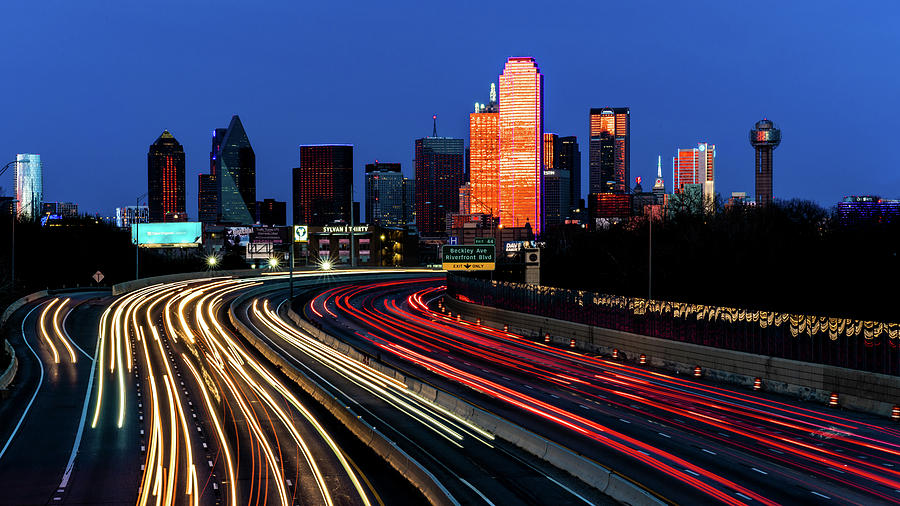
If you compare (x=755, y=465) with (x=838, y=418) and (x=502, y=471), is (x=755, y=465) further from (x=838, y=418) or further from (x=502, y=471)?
(x=838, y=418)

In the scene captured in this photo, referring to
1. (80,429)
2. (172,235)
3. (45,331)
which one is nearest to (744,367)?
(80,429)

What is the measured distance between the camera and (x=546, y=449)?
75.6ft

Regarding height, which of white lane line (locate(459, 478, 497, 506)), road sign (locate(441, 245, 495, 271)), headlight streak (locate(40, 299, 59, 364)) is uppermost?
road sign (locate(441, 245, 495, 271))

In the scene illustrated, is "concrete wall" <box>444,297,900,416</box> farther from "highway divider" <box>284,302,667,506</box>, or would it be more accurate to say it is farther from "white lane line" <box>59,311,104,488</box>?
"white lane line" <box>59,311,104,488</box>

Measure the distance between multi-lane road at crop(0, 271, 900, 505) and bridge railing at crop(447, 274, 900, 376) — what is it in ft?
6.88

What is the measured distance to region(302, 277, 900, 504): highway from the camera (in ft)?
67.8

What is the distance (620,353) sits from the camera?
45688 millimetres

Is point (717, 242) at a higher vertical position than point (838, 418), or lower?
higher

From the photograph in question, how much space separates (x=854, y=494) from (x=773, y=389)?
50.2 ft

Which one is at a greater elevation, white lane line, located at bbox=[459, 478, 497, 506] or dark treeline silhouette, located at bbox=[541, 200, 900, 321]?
dark treeline silhouette, located at bbox=[541, 200, 900, 321]

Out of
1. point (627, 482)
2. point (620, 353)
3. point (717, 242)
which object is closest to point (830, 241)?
point (717, 242)

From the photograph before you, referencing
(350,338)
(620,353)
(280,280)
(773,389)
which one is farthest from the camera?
(280,280)

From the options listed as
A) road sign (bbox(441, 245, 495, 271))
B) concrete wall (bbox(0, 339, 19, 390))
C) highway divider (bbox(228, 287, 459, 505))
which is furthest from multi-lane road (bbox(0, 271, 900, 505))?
road sign (bbox(441, 245, 495, 271))

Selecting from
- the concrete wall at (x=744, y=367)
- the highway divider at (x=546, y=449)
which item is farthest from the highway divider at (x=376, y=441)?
the concrete wall at (x=744, y=367)
